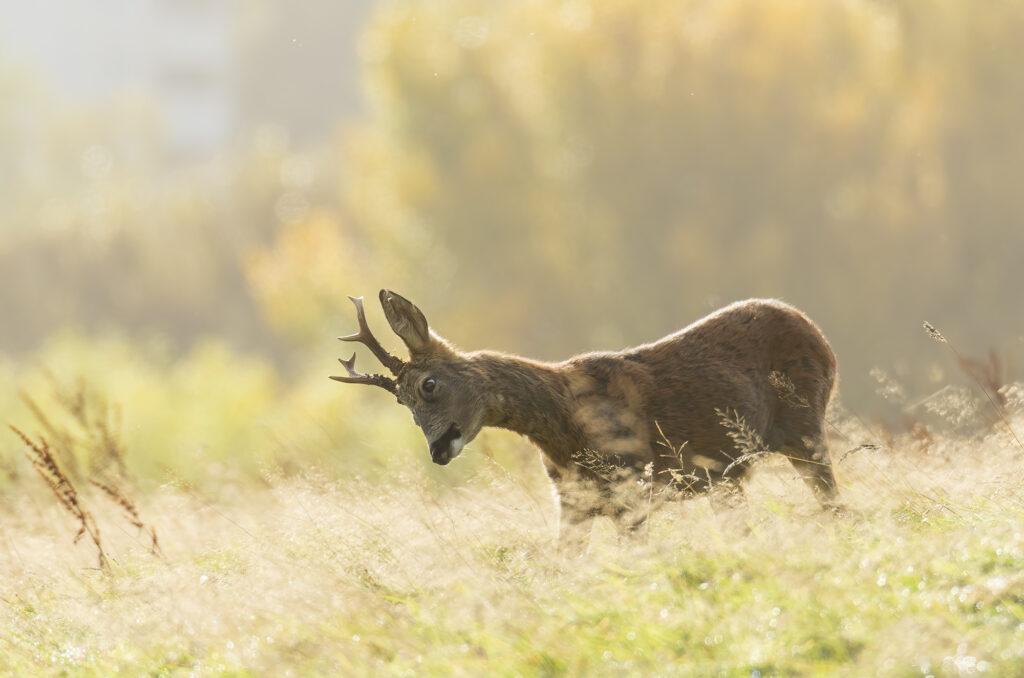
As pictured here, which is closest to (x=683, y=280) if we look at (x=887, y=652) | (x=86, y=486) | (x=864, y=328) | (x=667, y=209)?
(x=667, y=209)

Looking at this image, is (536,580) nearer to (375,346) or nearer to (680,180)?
(375,346)

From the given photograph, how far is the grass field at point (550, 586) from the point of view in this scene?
4.03 meters

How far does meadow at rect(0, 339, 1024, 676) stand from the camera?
405 centimetres

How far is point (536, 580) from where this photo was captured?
5055 mm

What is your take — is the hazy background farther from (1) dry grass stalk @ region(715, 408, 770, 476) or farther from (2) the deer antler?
(2) the deer antler

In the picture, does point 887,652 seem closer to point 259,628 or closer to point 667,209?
point 259,628

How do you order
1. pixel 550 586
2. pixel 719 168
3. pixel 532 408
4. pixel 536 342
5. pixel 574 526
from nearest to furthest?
pixel 550 586
pixel 574 526
pixel 532 408
pixel 719 168
pixel 536 342

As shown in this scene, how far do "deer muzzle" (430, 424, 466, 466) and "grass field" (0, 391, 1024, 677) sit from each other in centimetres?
38

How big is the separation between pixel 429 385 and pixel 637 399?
3.81ft

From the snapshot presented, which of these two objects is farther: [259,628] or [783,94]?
[783,94]

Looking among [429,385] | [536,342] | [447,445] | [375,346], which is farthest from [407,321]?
[536,342]

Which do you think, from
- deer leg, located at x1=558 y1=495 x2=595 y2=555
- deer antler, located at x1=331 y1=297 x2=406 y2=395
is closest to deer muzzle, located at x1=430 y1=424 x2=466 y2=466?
deer antler, located at x1=331 y1=297 x2=406 y2=395

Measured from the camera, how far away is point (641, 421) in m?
6.02

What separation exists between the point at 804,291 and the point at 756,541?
14278 millimetres
